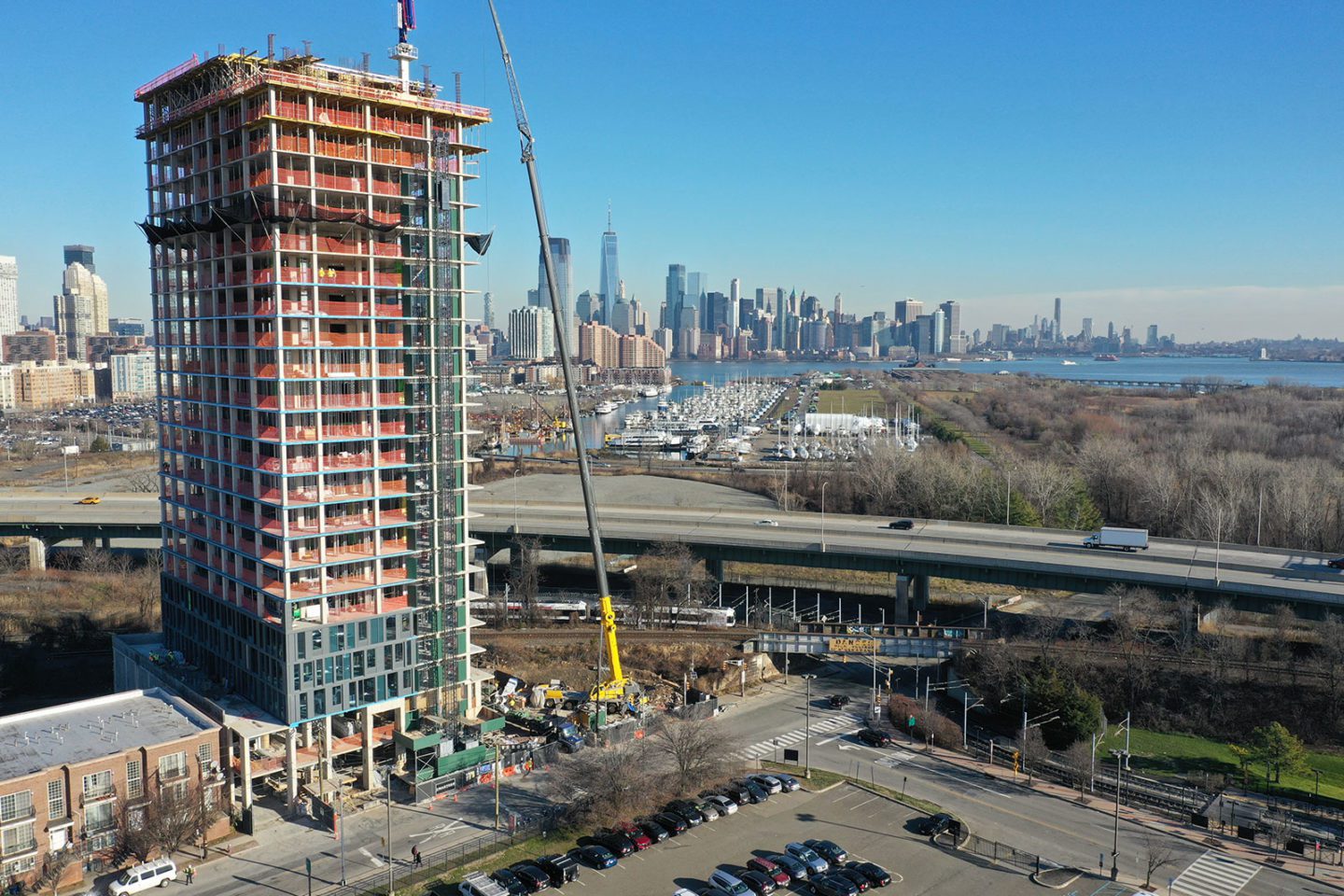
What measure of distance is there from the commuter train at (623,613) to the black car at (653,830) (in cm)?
2233

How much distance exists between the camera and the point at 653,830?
3300cm

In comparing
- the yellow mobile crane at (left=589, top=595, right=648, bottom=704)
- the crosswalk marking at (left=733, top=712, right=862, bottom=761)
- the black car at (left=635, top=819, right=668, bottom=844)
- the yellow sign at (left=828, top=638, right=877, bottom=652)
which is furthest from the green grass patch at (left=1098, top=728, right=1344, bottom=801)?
the yellow mobile crane at (left=589, top=595, right=648, bottom=704)

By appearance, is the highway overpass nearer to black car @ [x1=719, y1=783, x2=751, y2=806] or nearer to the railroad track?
the railroad track

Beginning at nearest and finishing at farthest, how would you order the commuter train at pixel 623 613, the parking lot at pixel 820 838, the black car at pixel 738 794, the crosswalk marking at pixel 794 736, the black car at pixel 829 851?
the parking lot at pixel 820 838
the black car at pixel 829 851
the black car at pixel 738 794
the crosswalk marking at pixel 794 736
the commuter train at pixel 623 613

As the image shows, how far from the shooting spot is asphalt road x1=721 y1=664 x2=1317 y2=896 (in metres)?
31.5

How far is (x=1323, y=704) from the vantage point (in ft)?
143

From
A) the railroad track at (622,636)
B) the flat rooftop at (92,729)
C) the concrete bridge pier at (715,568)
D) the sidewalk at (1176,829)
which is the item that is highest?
the flat rooftop at (92,729)

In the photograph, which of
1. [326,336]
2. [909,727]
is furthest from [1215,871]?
[326,336]

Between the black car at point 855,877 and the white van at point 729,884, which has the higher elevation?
the white van at point 729,884

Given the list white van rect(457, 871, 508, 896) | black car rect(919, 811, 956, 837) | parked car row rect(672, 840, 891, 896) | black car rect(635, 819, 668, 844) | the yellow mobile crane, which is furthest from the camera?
the yellow mobile crane

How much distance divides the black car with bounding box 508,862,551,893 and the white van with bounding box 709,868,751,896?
5120 mm

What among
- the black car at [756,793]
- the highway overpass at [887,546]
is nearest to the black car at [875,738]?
the black car at [756,793]

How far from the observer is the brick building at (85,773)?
2875 centimetres

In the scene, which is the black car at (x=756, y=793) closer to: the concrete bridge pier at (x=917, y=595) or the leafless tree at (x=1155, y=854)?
the leafless tree at (x=1155, y=854)
